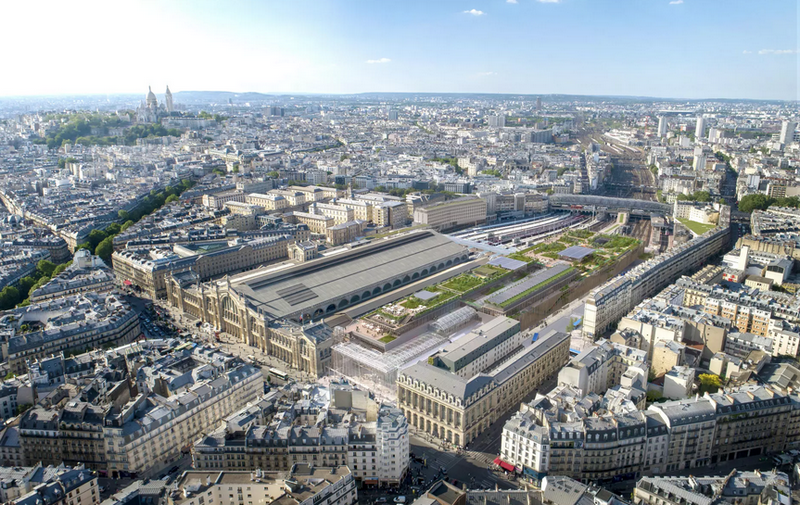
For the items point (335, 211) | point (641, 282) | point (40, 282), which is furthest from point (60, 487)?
point (335, 211)

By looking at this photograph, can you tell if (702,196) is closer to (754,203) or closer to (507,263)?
(754,203)

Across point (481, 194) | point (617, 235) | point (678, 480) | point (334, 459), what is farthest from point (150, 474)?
point (481, 194)

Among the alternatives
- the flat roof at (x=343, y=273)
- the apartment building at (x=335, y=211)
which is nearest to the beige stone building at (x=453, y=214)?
the apartment building at (x=335, y=211)

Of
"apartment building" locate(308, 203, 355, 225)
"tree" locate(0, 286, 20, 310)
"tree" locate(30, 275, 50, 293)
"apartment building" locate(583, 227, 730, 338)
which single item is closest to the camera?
"apartment building" locate(583, 227, 730, 338)

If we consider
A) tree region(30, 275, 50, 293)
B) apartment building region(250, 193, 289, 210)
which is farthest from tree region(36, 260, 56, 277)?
apartment building region(250, 193, 289, 210)

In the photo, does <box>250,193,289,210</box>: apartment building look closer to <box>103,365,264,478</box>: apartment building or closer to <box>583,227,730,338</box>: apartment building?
<box>583,227,730,338</box>: apartment building

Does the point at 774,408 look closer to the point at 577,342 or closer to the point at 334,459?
the point at 577,342
